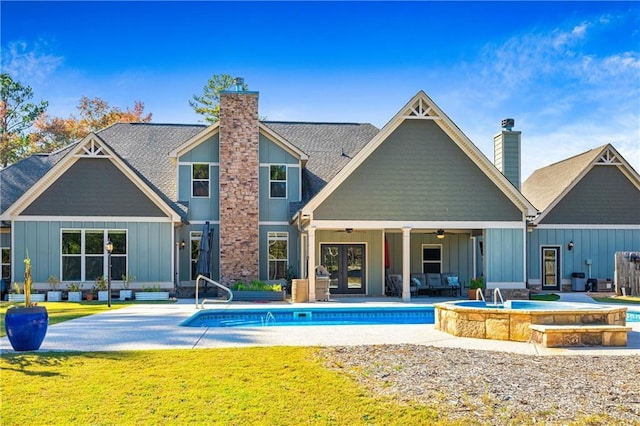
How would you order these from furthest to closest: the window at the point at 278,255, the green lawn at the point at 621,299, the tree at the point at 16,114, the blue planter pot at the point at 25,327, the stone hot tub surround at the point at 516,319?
the tree at the point at 16,114 → the window at the point at 278,255 → the green lawn at the point at 621,299 → the stone hot tub surround at the point at 516,319 → the blue planter pot at the point at 25,327

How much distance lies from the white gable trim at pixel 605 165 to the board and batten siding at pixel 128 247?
1421 centimetres

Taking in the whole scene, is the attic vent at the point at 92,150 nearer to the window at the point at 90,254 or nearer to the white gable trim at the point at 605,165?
the window at the point at 90,254

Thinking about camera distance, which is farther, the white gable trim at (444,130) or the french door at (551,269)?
the french door at (551,269)

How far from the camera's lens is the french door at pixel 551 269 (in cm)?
2403

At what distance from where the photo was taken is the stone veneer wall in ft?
70.6

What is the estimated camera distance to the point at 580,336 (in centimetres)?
1025

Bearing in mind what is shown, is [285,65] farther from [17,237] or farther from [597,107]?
[597,107]

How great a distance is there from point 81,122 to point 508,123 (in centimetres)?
2874

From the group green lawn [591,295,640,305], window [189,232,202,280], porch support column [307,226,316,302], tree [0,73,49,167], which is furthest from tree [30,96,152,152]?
green lawn [591,295,640,305]

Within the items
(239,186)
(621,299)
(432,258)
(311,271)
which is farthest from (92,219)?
(621,299)

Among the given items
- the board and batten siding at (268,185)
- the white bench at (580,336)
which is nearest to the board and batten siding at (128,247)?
the board and batten siding at (268,185)

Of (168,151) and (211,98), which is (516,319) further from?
(211,98)

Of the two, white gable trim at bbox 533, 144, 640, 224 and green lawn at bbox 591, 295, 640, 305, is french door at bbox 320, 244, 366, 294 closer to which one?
white gable trim at bbox 533, 144, 640, 224

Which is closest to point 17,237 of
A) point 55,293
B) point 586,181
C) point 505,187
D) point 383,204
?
point 55,293
